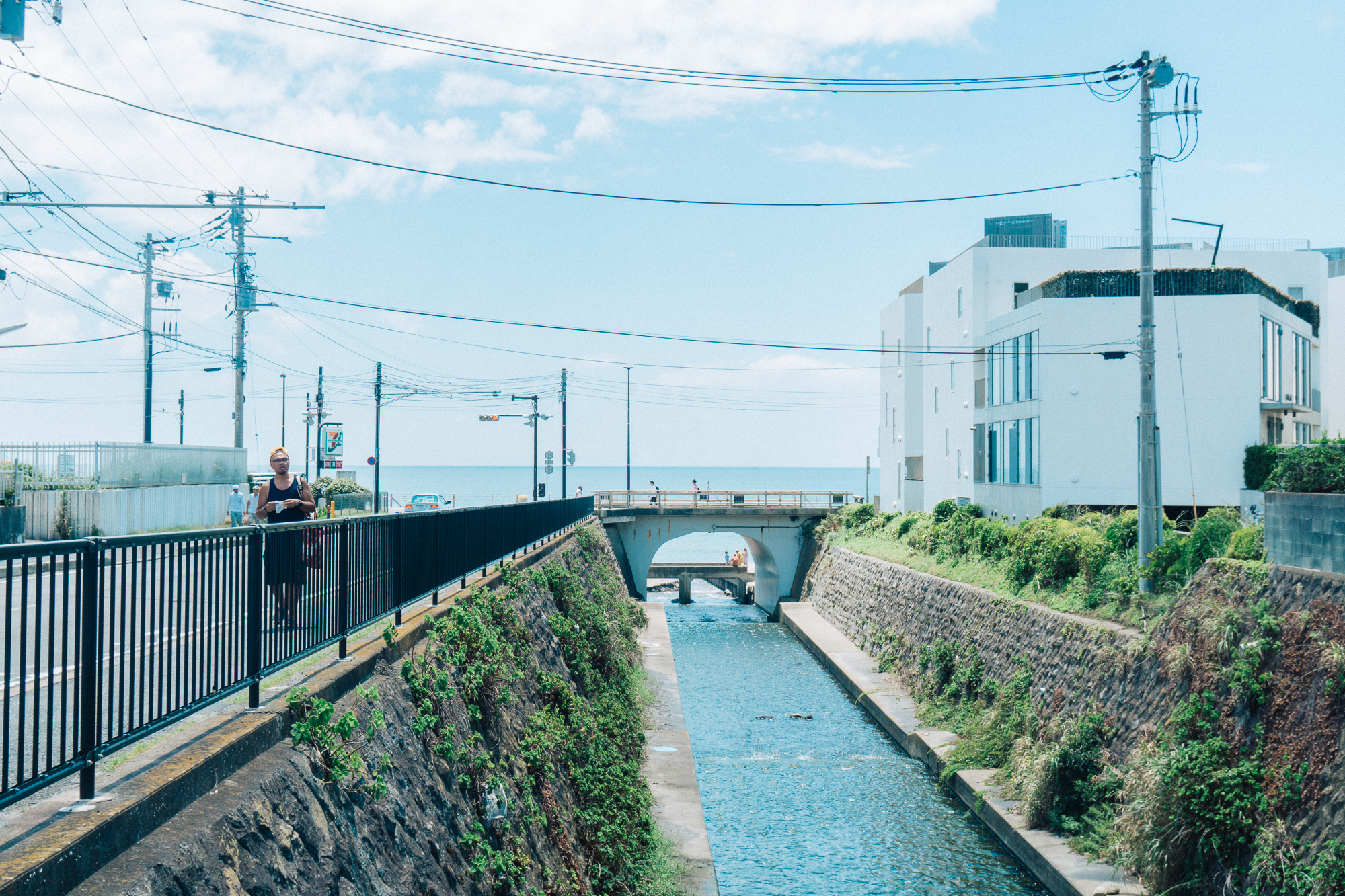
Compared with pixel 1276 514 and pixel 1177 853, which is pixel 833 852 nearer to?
pixel 1177 853

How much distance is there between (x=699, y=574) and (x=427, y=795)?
49.8 metres

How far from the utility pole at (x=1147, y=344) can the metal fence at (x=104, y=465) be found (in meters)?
24.5

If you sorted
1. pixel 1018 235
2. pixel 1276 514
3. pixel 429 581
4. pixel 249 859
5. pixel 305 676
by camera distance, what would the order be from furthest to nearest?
pixel 1018 235
pixel 1276 514
pixel 429 581
pixel 305 676
pixel 249 859

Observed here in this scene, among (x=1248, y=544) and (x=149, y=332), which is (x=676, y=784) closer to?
(x=1248, y=544)

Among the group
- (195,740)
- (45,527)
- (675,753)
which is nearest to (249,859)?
(195,740)

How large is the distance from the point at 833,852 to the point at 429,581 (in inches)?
332

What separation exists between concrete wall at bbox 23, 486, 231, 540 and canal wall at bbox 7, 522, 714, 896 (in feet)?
→ 47.8

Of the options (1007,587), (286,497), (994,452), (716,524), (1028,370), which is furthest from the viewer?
(716,524)

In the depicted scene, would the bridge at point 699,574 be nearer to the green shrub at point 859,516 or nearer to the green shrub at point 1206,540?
the green shrub at point 859,516

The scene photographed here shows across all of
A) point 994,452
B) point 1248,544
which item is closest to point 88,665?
point 1248,544

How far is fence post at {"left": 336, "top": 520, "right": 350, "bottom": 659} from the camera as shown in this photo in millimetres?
7332

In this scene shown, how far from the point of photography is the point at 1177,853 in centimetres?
1066

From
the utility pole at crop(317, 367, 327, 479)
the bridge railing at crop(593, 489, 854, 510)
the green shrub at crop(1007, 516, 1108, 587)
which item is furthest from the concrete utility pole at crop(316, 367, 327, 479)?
the green shrub at crop(1007, 516, 1108, 587)

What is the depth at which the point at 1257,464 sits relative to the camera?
24.4 metres
